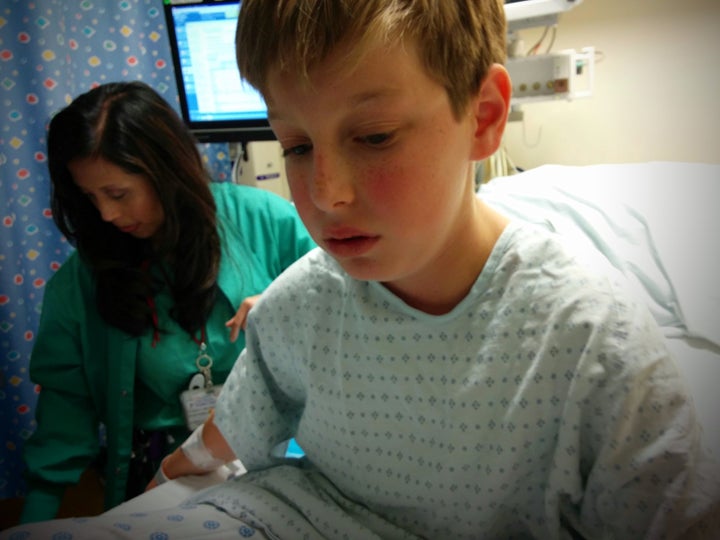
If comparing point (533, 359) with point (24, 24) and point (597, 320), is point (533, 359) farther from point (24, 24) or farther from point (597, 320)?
point (24, 24)

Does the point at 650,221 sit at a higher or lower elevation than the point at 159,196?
lower

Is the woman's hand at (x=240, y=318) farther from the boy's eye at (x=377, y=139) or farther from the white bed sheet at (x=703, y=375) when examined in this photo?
the white bed sheet at (x=703, y=375)

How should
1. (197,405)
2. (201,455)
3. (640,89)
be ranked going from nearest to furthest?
(201,455), (197,405), (640,89)

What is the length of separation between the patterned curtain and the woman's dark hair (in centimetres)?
27

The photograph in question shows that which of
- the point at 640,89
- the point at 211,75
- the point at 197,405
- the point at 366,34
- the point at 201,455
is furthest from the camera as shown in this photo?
the point at 211,75

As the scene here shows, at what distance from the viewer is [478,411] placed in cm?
62

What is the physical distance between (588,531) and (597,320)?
26 cm

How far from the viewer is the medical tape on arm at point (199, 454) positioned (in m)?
0.88

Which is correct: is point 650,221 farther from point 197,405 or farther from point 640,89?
point 197,405

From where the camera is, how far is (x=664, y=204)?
47.1 inches

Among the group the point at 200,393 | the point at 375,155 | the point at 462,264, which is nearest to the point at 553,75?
the point at 462,264

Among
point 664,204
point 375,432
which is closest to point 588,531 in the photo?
point 375,432

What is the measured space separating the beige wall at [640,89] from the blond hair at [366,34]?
94 cm

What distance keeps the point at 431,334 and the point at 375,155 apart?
0.24 meters
